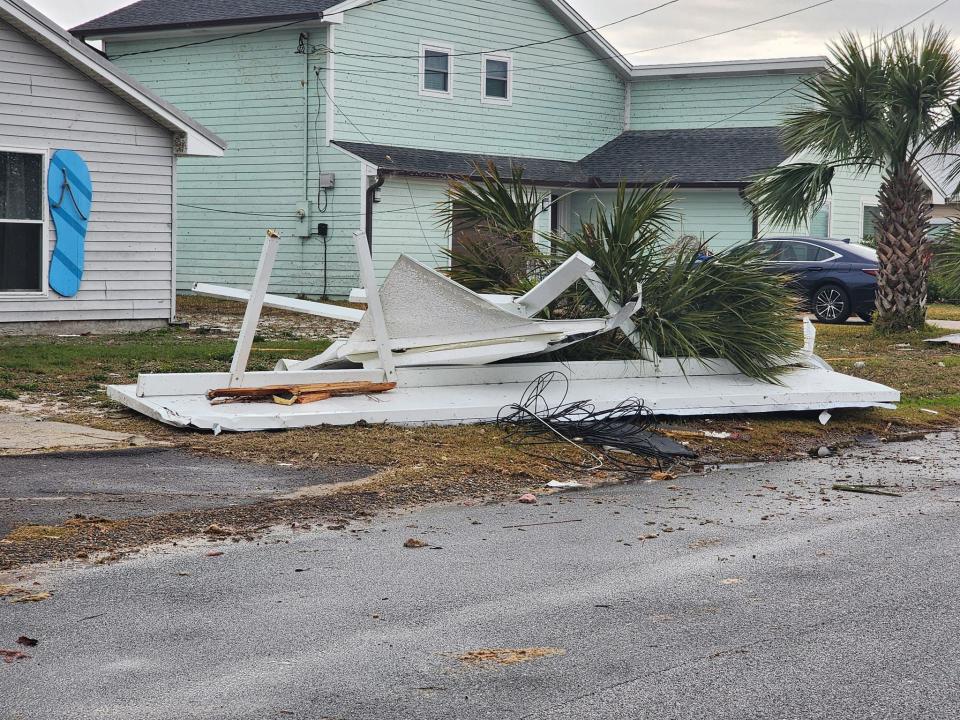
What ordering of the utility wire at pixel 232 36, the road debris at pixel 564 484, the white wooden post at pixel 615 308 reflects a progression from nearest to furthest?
the road debris at pixel 564 484 < the white wooden post at pixel 615 308 < the utility wire at pixel 232 36

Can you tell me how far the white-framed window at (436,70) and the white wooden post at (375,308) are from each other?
56.3 feet

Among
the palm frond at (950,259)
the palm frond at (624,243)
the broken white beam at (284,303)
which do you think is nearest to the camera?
the broken white beam at (284,303)

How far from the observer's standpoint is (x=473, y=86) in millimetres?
27328

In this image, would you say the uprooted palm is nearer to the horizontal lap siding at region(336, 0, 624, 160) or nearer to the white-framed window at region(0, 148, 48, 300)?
the white-framed window at region(0, 148, 48, 300)

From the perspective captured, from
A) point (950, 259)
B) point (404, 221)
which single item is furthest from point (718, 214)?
point (950, 259)

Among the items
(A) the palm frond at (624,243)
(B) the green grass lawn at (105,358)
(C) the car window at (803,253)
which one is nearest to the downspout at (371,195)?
(C) the car window at (803,253)

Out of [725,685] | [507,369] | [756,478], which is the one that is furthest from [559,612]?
[507,369]

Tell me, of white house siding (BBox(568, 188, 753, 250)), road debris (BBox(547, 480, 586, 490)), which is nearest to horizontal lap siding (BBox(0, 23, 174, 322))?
road debris (BBox(547, 480, 586, 490))

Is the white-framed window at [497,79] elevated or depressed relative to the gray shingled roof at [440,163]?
elevated

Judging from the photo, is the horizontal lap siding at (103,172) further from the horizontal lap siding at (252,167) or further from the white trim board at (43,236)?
the horizontal lap siding at (252,167)

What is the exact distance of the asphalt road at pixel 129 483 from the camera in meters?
6.59

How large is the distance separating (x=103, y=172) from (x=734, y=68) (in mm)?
17493

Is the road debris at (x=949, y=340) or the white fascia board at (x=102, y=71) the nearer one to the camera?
the white fascia board at (x=102, y=71)

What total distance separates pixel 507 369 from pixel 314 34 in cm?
1579
